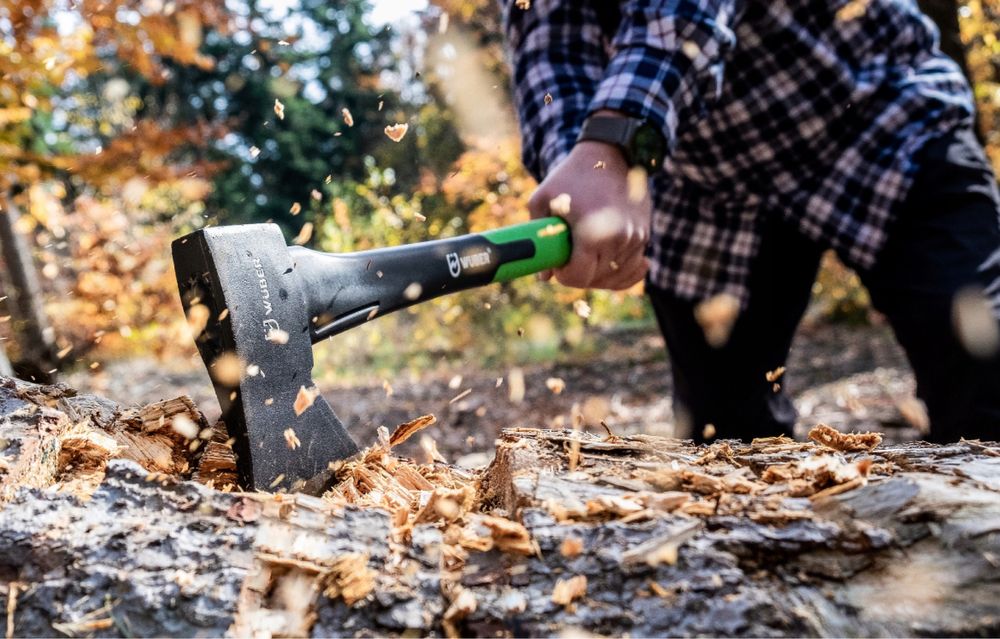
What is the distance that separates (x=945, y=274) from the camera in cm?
179

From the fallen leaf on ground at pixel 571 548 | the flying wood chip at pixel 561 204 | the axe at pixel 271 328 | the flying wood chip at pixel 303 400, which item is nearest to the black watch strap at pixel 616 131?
the flying wood chip at pixel 561 204

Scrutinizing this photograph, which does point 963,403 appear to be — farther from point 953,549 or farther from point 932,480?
point 953,549

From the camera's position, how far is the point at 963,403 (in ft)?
5.91

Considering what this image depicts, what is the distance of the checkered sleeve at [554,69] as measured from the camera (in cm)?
189

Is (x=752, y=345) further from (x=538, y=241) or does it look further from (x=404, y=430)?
(x=404, y=430)

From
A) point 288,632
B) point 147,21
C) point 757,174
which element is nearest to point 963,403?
point 757,174

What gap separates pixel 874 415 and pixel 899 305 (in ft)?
10.0

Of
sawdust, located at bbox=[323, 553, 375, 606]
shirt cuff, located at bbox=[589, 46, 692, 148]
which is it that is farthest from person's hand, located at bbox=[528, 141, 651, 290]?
sawdust, located at bbox=[323, 553, 375, 606]

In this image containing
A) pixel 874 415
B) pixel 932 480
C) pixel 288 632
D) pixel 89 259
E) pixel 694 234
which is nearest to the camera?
pixel 288 632

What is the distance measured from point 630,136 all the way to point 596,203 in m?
0.17

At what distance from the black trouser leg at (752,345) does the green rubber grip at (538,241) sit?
0.83m

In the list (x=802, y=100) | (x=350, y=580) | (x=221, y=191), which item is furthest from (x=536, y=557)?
(x=221, y=191)

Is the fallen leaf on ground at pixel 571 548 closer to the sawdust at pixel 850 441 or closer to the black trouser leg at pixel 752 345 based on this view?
the sawdust at pixel 850 441

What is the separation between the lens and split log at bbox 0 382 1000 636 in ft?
2.69
